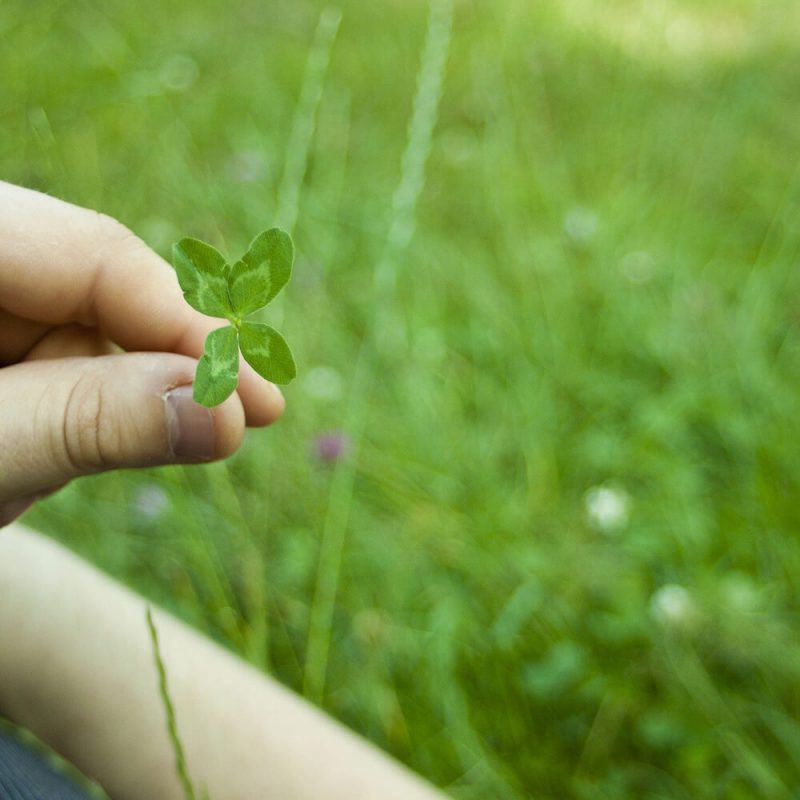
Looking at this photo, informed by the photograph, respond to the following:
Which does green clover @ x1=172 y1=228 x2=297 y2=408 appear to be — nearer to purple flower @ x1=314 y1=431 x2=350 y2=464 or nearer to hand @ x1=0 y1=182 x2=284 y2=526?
hand @ x1=0 y1=182 x2=284 y2=526

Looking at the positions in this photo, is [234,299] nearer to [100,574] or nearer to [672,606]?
[100,574]

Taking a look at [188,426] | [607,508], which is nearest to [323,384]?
[607,508]

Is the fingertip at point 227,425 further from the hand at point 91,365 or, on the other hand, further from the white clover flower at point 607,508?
the white clover flower at point 607,508

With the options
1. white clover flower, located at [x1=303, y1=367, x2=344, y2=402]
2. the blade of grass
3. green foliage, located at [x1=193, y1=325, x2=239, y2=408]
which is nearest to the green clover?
green foliage, located at [x1=193, y1=325, x2=239, y2=408]

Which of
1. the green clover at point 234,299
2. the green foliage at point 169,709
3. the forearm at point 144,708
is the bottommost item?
the forearm at point 144,708

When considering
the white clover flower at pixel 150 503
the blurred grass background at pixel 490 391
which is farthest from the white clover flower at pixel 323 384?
the white clover flower at pixel 150 503
